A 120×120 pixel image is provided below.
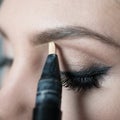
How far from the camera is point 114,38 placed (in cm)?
68

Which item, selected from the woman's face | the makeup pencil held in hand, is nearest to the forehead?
the woman's face

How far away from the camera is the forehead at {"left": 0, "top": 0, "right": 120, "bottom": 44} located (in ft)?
2.24

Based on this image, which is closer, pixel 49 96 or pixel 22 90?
pixel 49 96

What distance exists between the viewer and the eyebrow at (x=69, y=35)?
68cm

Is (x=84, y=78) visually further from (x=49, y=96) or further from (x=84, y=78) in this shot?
(x=49, y=96)

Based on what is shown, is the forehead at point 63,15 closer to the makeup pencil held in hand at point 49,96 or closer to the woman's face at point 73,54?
the woman's face at point 73,54

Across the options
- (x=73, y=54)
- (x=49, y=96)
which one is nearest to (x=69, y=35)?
(x=73, y=54)

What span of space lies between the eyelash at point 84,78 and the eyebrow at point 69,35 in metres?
0.07

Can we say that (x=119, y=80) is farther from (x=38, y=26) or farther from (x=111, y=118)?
(x=38, y=26)

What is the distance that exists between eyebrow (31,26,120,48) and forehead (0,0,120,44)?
0.01 metres

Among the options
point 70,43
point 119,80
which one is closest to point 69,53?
point 70,43

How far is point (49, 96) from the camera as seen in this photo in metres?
0.62

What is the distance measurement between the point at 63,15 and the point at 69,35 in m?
0.05

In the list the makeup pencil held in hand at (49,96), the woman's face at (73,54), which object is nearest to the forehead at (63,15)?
the woman's face at (73,54)
